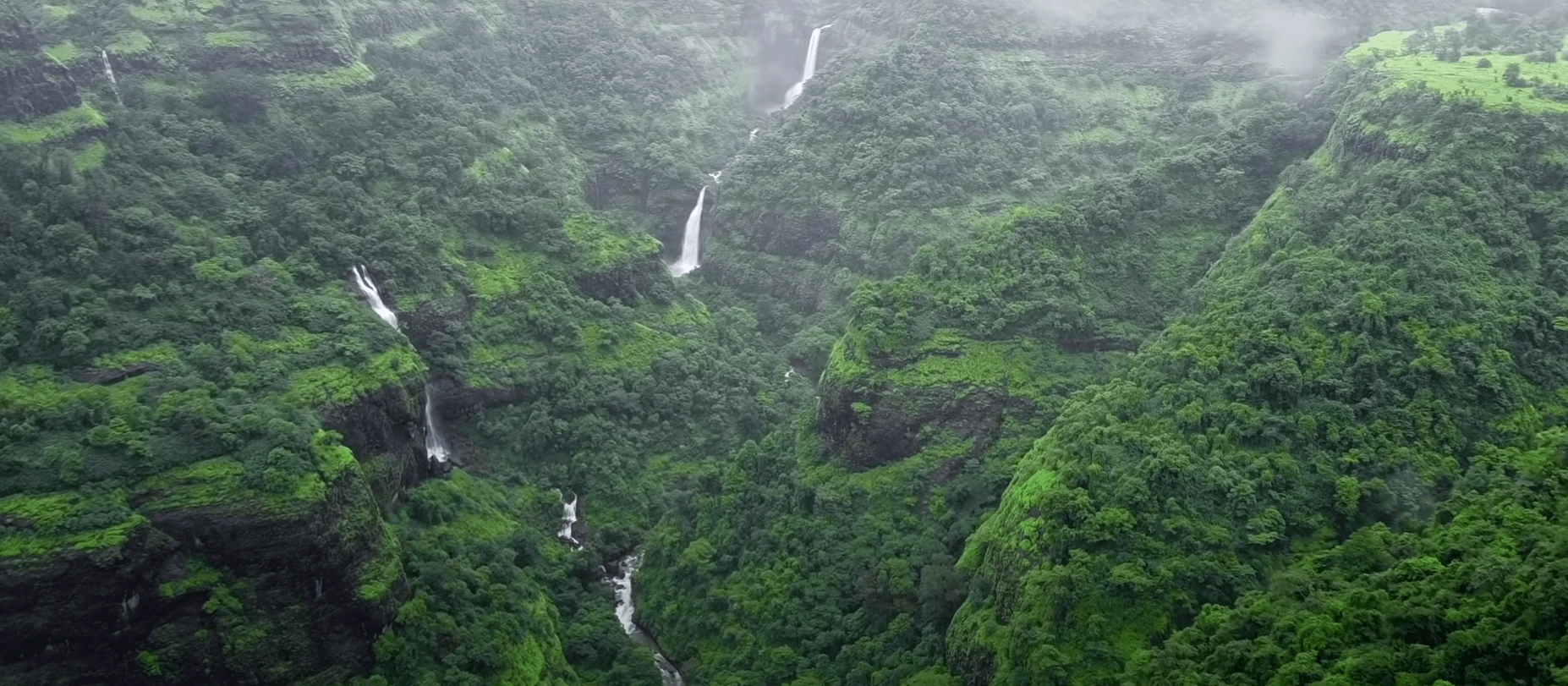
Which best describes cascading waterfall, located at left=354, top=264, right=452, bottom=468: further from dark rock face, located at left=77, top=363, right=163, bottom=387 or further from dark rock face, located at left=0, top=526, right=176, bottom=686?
dark rock face, located at left=0, top=526, right=176, bottom=686

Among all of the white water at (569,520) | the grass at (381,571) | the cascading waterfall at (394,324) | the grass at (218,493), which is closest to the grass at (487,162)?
the cascading waterfall at (394,324)

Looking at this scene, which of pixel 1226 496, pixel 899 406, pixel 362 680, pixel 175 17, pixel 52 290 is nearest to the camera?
Answer: pixel 1226 496

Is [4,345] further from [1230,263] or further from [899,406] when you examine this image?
[1230,263]

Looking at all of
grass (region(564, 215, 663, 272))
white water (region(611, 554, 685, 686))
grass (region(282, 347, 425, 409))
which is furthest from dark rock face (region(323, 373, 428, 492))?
grass (region(564, 215, 663, 272))

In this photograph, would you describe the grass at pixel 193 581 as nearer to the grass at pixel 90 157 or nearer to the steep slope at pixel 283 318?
the steep slope at pixel 283 318

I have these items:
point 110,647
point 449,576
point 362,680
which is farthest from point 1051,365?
point 110,647

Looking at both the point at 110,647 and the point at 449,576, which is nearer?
the point at 110,647

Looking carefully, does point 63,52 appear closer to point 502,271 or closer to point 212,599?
point 502,271

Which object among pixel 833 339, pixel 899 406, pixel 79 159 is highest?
pixel 79 159
